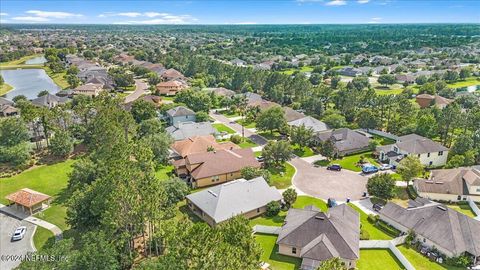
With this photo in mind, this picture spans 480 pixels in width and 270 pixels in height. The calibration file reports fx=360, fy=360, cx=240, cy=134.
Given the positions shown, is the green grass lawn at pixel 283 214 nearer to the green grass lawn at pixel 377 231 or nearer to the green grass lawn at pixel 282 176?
the green grass lawn at pixel 282 176

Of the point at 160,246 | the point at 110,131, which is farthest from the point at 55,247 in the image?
the point at 110,131

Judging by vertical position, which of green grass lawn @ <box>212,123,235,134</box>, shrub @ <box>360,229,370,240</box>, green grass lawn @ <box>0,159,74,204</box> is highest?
shrub @ <box>360,229,370,240</box>

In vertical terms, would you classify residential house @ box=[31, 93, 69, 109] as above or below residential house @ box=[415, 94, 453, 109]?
below

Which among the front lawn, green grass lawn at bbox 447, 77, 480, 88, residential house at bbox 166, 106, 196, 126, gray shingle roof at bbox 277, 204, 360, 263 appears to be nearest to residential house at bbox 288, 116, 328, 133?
residential house at bbox 166, 106, 196, 126

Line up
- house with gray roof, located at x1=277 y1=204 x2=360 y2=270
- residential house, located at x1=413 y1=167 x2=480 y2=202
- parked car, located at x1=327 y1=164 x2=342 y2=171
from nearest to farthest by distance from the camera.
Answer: house with gray roof, located at x1=277 y1=204 x2=360 y2=270 < residential house, located at x1=413 y1=167 x2=480 y2=202 < parked car, located at x1=327 y1=164 x2=342 y2=171

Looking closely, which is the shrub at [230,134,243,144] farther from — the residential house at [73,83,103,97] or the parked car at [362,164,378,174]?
the residential house at [73,83,103,97]

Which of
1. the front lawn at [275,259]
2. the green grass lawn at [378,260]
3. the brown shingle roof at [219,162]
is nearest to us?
the green grass lawn at [378,260]

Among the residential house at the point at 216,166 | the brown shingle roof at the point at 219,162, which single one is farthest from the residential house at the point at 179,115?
the brown shingle roof at the point at 219,162
